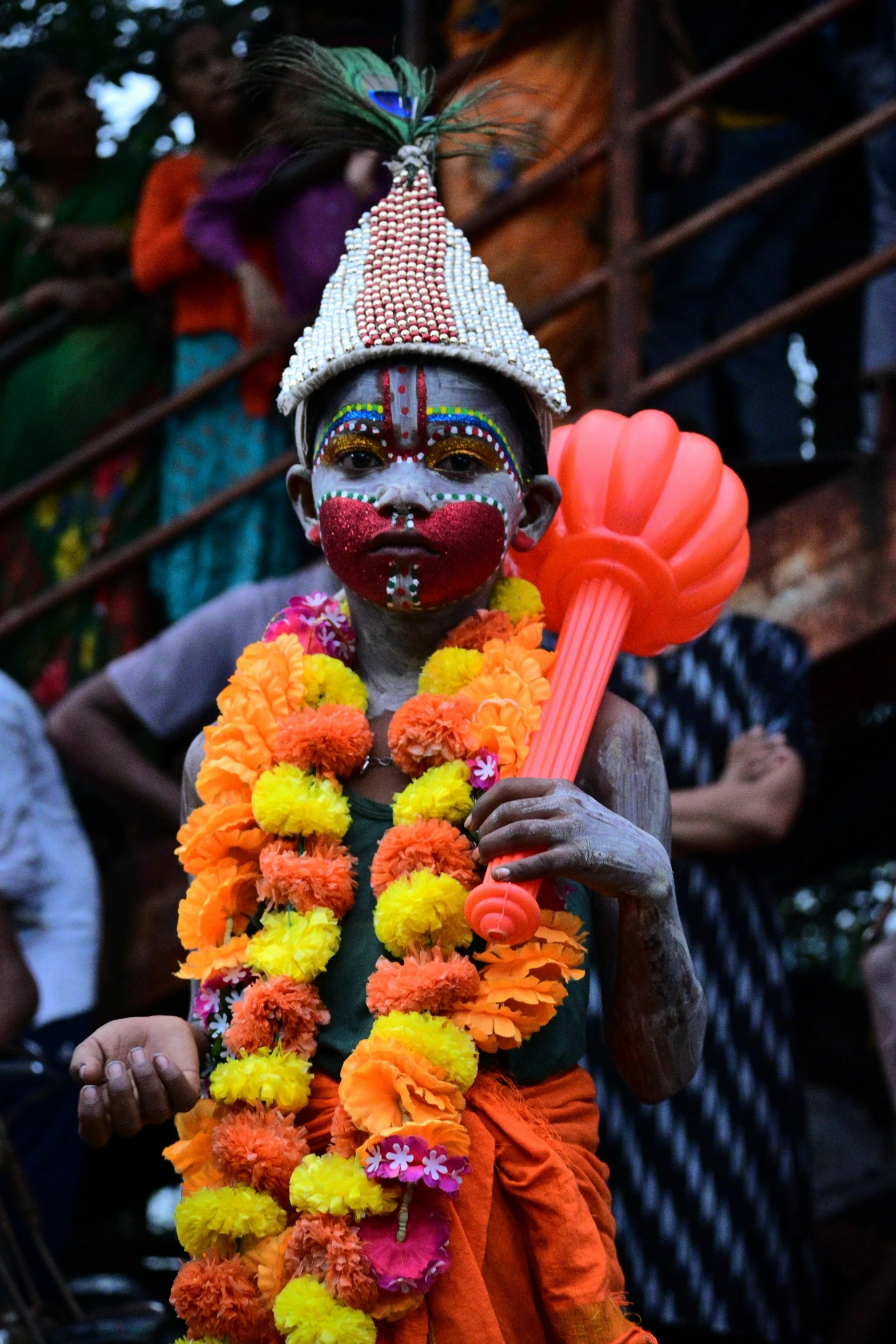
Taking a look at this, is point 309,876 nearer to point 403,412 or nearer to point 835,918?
point 403,412

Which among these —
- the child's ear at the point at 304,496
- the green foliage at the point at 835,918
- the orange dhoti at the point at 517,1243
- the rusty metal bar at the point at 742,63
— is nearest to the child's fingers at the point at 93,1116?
the orange dhoti at the point at 517,1243

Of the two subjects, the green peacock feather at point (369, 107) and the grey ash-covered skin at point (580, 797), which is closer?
the grey ash-covered skin at point (580, 797)

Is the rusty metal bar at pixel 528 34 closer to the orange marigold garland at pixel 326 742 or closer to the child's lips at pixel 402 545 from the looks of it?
the child's lips at pixel 402 545

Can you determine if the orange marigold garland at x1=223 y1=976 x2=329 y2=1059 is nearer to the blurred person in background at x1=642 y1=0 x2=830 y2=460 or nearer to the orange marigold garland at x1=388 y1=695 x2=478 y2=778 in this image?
the orange marigold garland at x1=388 y1=695 x2=478 y2=778

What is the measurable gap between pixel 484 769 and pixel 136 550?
8.51ft

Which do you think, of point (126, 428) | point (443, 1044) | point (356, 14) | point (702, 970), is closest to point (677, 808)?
point (702, 970)

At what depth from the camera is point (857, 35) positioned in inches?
194

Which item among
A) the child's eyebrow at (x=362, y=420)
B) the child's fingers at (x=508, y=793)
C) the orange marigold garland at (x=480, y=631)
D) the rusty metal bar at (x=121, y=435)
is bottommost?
the child's fingers at (x=508, y=793)

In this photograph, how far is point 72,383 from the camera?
525 centimetres

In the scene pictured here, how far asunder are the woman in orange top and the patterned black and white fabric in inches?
53.1

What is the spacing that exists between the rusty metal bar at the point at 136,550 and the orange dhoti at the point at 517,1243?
8.20ft

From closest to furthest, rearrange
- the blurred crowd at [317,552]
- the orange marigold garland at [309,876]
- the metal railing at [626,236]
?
1. the orange marigold garland at [309,876]
2. the blurred crowd at [317,552]
3. the metal railing at [626,236]

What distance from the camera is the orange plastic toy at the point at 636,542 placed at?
267 cm

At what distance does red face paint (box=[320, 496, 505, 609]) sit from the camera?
2520mm
